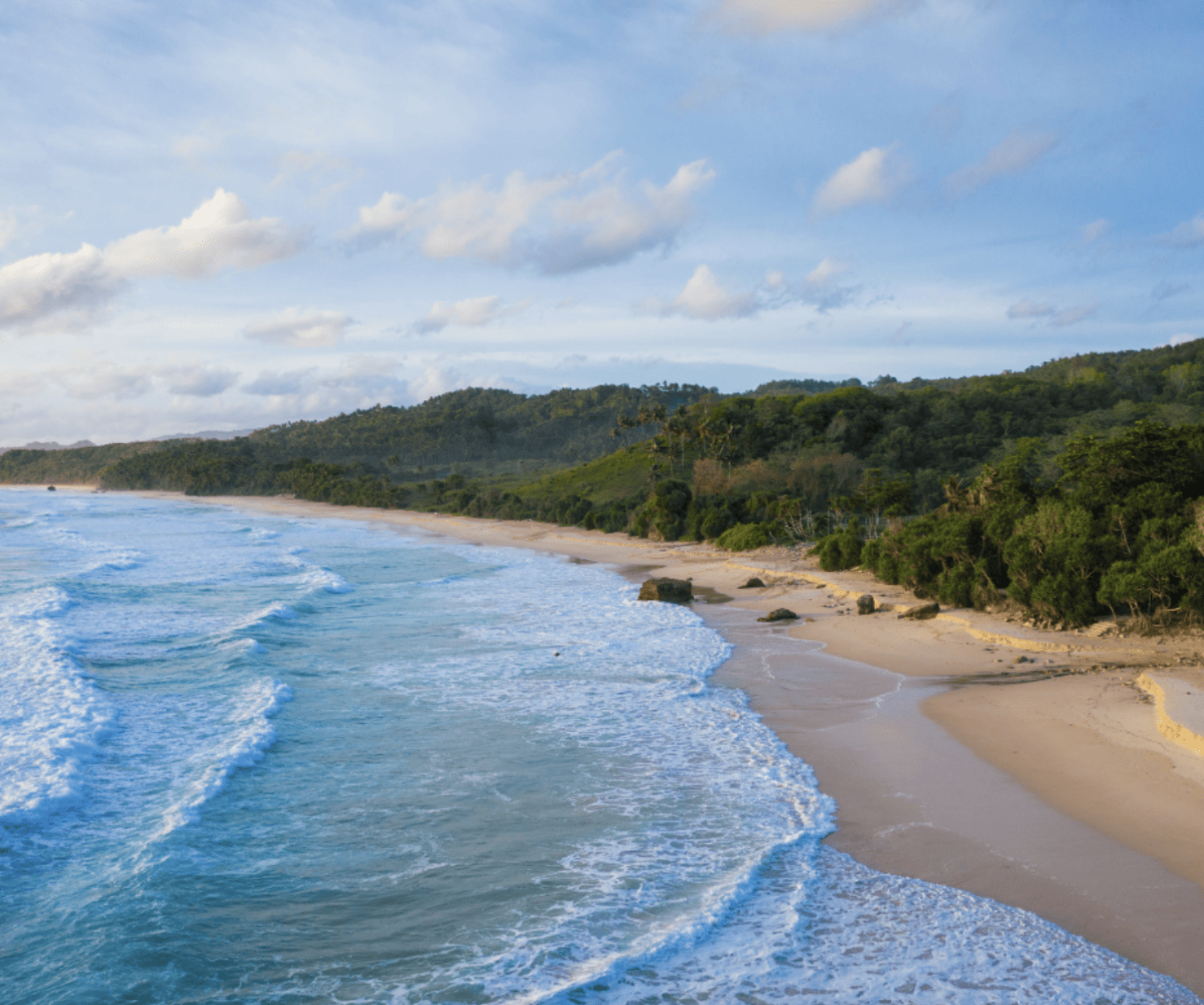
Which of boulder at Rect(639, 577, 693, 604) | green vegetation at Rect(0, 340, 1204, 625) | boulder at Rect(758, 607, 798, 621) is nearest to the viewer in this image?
green vegetation at Rect(0, 340, 1204, 625)

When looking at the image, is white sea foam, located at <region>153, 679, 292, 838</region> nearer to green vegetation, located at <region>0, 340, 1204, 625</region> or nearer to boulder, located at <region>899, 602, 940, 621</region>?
boulder, located at <region>899, 602, 940, 621</region>

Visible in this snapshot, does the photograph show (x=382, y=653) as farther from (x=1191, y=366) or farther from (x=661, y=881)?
(x=1191, y=366)

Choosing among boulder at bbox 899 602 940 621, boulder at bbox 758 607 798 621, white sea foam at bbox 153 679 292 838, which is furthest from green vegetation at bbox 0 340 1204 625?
white sea foam at bbox 153 679 292 838

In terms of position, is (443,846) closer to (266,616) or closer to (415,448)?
(266,616)

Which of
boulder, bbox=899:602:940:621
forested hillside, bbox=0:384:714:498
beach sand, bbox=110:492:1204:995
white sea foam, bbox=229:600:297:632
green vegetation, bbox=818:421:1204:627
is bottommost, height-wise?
white sea foam, bbox=229:600:297:632

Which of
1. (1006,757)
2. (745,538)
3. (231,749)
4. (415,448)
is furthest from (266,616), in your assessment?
(415,448)

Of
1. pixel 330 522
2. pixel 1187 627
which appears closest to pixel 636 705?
pixel 1187 627

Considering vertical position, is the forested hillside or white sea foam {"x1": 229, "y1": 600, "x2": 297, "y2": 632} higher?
the forested hillside

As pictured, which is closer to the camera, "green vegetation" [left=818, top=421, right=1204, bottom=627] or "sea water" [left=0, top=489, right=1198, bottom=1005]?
"sea water" [left=0, top=489, right=1198, bottom=1005]
